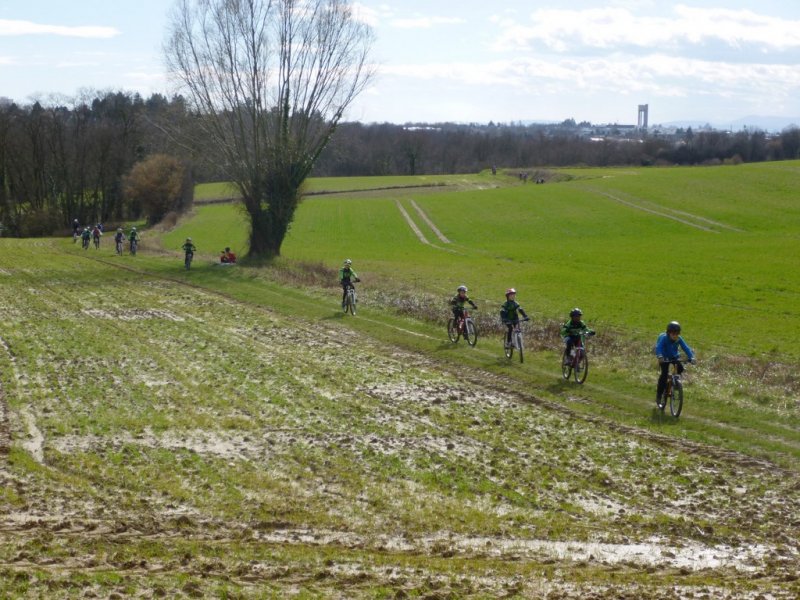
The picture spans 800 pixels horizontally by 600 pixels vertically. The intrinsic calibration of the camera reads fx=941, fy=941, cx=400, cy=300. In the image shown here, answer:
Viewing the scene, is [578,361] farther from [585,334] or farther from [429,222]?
[429,222]

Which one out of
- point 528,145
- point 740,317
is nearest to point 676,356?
point 740,317

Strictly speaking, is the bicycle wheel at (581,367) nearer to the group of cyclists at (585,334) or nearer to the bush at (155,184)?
the group of cyclists at (585,334)

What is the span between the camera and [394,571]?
10.0 m

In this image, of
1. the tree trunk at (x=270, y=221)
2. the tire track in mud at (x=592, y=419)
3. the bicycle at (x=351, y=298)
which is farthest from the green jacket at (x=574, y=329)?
the tree trunk at (x=270, y=221)

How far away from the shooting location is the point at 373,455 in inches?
577

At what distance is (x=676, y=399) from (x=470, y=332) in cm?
829

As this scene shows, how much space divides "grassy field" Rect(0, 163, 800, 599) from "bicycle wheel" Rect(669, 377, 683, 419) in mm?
261

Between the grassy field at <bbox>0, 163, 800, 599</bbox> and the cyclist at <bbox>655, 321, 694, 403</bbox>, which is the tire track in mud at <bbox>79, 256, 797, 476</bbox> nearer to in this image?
the grassy field at <bbox>0, 163, 800, 599</bbox>

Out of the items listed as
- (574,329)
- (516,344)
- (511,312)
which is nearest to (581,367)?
(574,329)

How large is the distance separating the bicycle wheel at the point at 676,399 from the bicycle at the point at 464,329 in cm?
800

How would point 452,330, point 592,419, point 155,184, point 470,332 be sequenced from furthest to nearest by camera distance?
point 155,184 < point 452,330 < point 470,332 < point 592,419

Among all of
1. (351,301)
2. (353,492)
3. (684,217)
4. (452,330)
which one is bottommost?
(353,492)

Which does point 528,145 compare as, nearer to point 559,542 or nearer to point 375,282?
point 375,282

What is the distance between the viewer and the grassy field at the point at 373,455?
10.1 m
